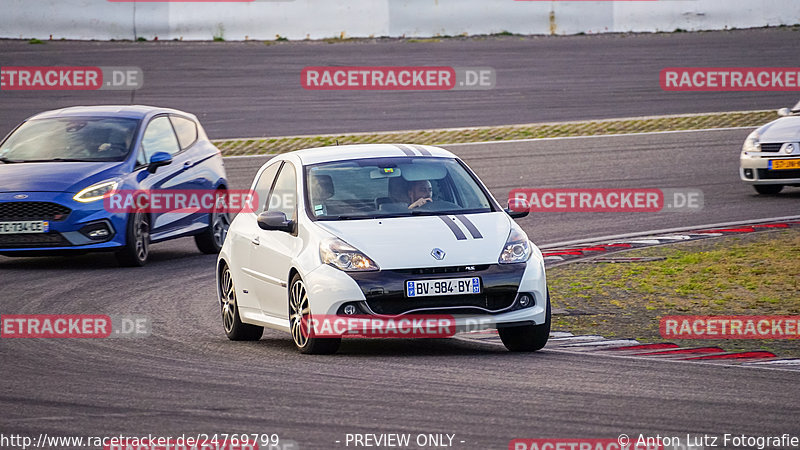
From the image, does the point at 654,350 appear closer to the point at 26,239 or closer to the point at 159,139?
the point at 26,239

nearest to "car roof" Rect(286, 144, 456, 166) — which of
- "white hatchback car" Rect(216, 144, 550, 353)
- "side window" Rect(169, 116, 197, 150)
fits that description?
"white hatchback car" Rect(216, 144, 550, 353)

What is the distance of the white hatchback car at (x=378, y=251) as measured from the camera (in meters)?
9.17

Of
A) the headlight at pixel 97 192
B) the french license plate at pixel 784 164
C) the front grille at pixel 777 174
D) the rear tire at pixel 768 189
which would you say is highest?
the headlight at pixel 97 192

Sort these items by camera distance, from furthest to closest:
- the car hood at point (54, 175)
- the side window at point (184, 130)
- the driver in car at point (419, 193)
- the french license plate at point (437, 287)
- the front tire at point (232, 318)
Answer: the side window at point (184, 130)
the car hood at point (54, 175)
the front tire at point (232, 318)
the driver in car at point (419, 193)
the french license plate at point (437, 287)

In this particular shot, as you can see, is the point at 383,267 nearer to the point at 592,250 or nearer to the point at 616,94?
the point at 592,250

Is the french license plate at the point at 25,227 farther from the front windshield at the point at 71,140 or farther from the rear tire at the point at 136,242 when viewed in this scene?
the front windshield at the point at 71,140

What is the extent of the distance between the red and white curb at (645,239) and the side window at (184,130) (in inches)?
167

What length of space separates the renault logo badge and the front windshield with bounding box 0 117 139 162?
22.9ft

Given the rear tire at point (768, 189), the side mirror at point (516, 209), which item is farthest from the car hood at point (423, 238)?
the rear tire at point (768, 189)

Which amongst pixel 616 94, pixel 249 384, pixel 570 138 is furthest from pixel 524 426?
pixel 616 94

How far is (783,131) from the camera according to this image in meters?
18.8

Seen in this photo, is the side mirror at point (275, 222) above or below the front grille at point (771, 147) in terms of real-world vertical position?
above

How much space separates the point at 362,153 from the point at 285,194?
0.64 meters

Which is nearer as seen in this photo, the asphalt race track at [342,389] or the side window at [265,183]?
the asphalt race track at [342,389]
